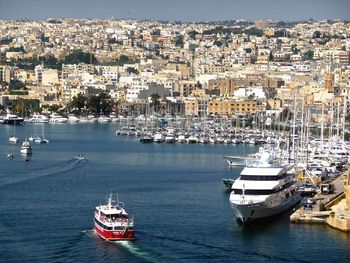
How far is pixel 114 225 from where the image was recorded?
38.1 feet

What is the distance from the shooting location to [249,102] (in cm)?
3516

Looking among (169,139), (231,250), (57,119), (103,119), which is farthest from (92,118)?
(231,250)

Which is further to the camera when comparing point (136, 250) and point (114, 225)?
point (114, 225)

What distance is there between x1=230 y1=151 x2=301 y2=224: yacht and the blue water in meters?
0.15

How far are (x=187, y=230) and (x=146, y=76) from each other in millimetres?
A: 33405

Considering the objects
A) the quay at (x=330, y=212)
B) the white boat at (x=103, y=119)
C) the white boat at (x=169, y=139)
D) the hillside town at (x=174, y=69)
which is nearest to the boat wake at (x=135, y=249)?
the quay at (x=330, y=212)

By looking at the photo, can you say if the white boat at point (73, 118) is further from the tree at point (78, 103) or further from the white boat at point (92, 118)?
the tree at point (78, 103)

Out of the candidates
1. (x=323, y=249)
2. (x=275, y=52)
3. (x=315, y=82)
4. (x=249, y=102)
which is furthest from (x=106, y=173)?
(x=275, y=52)

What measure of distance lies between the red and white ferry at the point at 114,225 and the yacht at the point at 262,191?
147cm

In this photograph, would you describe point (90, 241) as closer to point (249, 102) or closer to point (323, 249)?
point (323, 249)

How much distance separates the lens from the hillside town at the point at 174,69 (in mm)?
35781

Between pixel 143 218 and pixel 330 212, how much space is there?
6.24 ft

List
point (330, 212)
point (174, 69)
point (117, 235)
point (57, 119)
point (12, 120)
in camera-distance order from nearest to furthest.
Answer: point (117, 235), point (330, 212), point (12, 120), point (57, 119), point (174, 69)

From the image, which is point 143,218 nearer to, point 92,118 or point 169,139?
point 169,139
